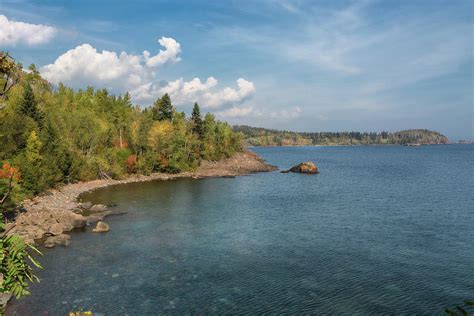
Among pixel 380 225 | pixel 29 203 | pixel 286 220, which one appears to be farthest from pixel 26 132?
pixel 380 225

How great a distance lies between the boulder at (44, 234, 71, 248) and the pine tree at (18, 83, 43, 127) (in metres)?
43.7

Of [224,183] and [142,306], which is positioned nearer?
[142,306]

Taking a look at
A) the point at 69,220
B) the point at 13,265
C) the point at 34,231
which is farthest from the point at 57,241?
the point at 13,265

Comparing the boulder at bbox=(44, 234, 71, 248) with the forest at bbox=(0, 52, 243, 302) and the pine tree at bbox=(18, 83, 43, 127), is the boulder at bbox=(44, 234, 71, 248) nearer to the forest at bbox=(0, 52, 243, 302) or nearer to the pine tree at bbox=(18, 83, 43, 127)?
the forest at bbox=(0, 52, 243, 302)

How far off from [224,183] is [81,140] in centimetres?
4196

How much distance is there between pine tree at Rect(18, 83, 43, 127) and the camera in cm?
7788

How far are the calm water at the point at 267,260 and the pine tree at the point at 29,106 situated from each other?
2773 centimetres

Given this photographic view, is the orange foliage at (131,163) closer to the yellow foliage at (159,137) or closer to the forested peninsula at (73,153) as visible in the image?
the forested peninsula at (73,153)

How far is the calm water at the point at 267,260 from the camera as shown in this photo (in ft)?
100

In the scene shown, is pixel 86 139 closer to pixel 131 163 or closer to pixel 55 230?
pixel 131 163

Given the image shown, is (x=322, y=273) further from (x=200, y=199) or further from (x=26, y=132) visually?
(x=26, y=132)

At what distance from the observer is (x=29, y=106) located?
78875mm

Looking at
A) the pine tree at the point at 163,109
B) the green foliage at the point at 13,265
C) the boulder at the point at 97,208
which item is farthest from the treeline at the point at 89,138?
the green foliage at the point at 13,265

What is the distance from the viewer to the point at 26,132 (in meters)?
71.6
